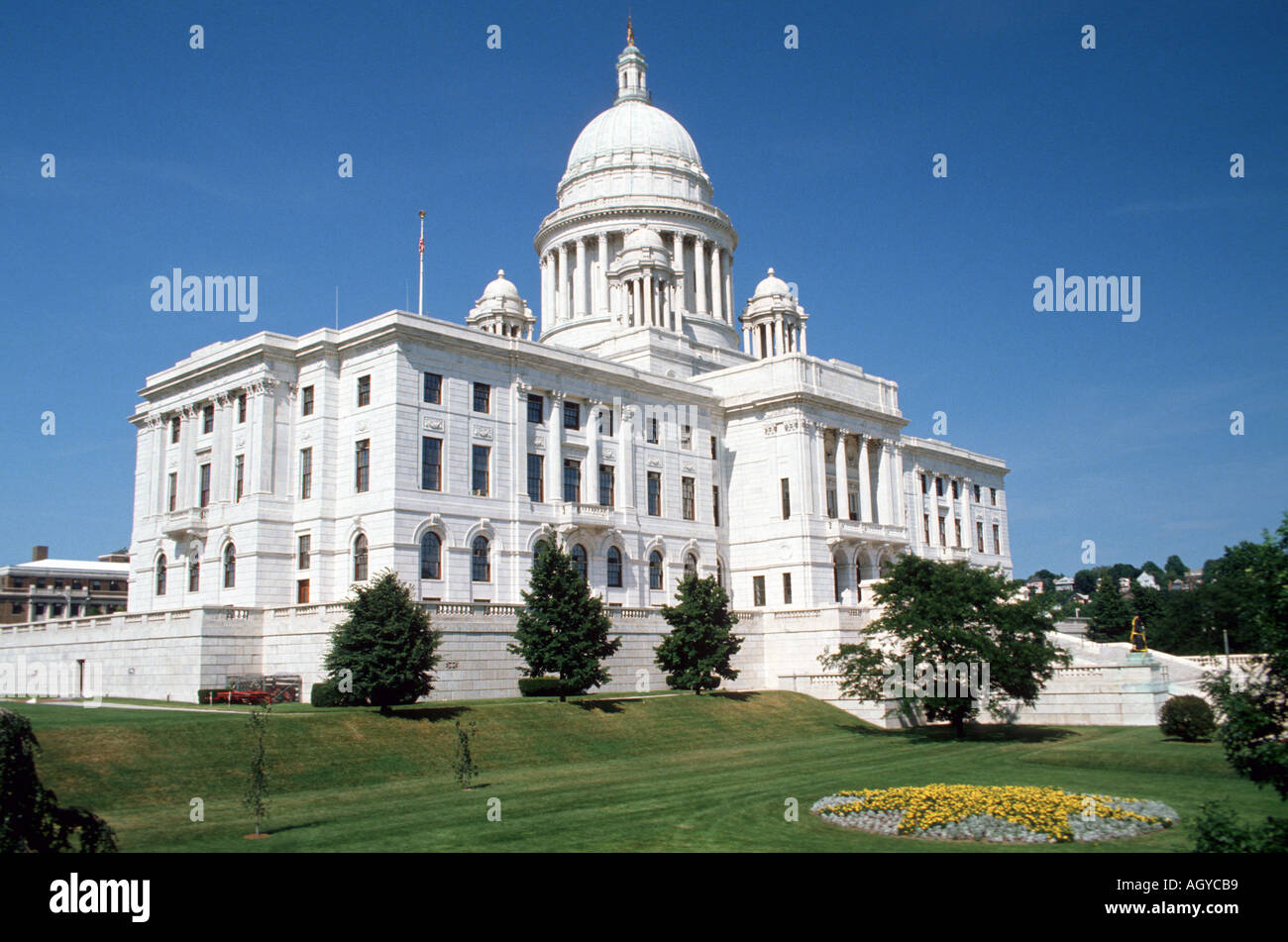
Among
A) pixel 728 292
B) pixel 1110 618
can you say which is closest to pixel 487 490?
pixel 728 292

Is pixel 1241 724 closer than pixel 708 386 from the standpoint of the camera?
Yes

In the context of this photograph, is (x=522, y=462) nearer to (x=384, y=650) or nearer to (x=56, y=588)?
(x=384, y=650)

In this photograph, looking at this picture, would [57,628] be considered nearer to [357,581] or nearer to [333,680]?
[357,581]

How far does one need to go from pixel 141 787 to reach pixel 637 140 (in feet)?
270

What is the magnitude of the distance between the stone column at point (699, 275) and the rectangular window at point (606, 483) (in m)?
30.4

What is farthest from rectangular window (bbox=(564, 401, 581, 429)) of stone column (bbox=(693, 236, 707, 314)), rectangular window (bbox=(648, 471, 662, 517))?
stone column (bbox=(693, 236, 707, 314))

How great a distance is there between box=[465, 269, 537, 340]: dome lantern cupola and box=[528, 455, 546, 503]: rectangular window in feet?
96.7

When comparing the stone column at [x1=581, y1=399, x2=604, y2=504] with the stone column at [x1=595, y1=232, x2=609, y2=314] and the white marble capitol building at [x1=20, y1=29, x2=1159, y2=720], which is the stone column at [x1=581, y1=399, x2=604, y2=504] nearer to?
the white marble capitol building at [x1=20, y1=29, x2=1159, y2=720]

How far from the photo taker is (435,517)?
184 feet

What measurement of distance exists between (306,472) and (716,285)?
45877mm

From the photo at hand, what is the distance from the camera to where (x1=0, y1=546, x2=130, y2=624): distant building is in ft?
371
